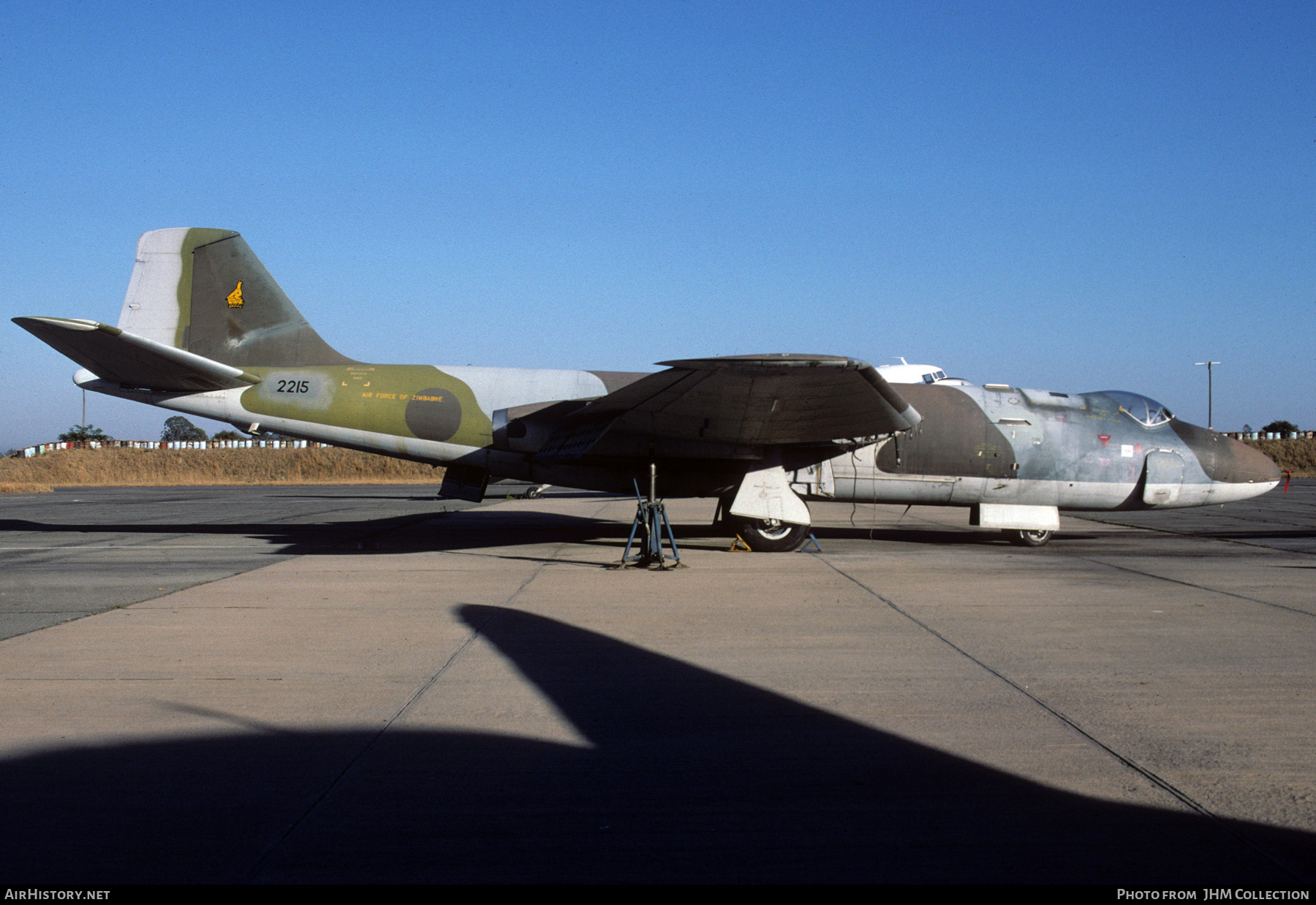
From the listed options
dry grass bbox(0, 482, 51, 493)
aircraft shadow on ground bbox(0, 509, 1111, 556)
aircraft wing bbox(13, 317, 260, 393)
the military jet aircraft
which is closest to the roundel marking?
the military jet aircraft

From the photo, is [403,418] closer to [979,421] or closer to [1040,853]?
[979,421]

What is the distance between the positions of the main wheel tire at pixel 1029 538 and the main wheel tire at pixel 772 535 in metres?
3.65

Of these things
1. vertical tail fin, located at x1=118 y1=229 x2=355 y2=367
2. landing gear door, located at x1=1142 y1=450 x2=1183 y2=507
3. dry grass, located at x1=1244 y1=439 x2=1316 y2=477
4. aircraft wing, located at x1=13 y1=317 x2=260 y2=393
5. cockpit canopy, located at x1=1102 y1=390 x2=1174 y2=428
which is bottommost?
dry grass, located at x1=1244 y1=439 x2=1316 y2=477

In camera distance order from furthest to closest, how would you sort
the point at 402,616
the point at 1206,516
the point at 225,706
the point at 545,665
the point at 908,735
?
the point at 1206,516 < the point at 402,616 < the point at 545,665 < the point at 225,706 < the point at 908,735

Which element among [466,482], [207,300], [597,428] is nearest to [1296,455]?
[597,428]

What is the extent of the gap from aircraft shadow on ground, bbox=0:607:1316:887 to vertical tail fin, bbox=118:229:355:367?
10.8m

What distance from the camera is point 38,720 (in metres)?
4.72

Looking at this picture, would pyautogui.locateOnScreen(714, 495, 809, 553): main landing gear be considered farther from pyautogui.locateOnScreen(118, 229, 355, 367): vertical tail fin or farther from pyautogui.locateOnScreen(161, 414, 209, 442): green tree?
pyautogui.locateOnScreen(161, 414, 209, 442): green tree

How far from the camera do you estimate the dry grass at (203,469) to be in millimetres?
44312

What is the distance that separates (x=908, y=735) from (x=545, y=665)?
101 inches

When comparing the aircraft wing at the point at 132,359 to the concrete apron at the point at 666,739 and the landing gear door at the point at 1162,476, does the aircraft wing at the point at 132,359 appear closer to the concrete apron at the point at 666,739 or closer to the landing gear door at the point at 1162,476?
the concrete apron at the point at 666,739

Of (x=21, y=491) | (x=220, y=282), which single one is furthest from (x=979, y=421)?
(x=21, y=491)

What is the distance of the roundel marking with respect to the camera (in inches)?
536

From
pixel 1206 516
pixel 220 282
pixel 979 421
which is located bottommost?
pixel 1206 516
